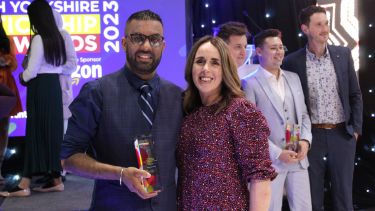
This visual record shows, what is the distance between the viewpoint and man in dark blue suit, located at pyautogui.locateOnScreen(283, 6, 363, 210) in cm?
341

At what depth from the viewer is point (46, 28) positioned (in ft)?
14.3

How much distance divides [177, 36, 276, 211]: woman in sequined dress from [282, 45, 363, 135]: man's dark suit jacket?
1603 mm

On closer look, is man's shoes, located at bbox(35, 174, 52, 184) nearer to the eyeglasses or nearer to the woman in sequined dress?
the woman in sequined dress

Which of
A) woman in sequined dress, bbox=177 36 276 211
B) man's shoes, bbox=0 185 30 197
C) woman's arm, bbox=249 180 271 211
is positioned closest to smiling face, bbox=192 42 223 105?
woman in sequined dress, bbox=177 36 276 211

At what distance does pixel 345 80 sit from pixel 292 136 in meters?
0.84

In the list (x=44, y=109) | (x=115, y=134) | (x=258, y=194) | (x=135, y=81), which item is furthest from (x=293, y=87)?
(x=44, y=109)

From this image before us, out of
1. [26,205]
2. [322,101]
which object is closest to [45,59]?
[26,205]

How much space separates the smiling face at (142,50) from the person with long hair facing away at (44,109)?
9.02 ft

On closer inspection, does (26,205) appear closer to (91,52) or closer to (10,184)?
(10,184)

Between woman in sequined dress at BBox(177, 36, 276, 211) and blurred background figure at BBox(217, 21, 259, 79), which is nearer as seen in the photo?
woman in sequined dress at BBox(177, 36, 276, 211)

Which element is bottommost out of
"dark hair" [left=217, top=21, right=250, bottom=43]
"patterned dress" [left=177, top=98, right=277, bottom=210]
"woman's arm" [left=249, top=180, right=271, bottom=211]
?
"woman's arm" [left=249, top=180, right=271, bottom=211]

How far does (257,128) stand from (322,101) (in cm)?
168

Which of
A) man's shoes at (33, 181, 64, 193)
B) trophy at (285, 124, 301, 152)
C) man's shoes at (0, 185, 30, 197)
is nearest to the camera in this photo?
trophy at (285, 124, 301, 152)

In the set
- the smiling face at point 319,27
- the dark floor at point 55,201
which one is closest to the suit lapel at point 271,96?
the smiling face at point 319,27
